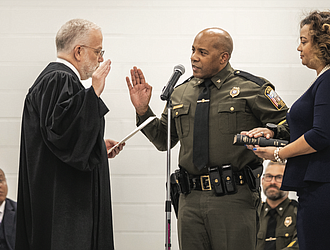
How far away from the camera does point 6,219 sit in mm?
3312

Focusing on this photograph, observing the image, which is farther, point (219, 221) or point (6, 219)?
point (6, 219)

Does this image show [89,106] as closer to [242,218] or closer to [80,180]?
[80,180]

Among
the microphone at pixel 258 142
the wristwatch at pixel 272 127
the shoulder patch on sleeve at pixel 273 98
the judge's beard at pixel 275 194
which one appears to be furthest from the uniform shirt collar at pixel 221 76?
the judge's beard at pixel 275 194

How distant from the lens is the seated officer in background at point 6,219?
3223 mm

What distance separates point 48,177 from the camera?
7.45ft

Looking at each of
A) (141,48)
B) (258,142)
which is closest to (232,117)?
(258,142)

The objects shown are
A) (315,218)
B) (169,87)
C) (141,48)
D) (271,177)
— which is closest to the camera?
(315,218)

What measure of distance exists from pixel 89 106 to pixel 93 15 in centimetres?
173

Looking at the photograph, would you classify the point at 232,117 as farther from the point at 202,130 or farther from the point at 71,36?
the point at 71,36

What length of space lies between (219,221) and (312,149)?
74 centimetres

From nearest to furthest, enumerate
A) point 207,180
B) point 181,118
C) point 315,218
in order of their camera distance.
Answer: point 315,218
point 207,180
point 181,118

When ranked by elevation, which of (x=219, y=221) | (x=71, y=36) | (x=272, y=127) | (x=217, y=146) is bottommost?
(x=219, y=221)

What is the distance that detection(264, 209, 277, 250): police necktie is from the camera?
314 cm

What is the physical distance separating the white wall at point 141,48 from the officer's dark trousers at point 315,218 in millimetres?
1848
